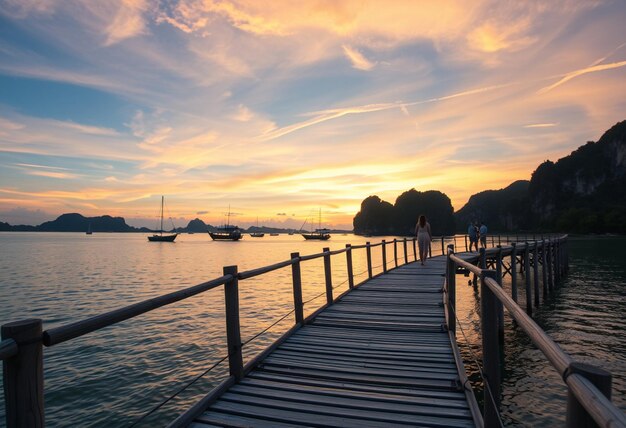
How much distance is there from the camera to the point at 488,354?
3420 millimetres

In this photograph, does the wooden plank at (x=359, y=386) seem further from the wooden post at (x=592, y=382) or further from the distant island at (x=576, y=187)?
the distant island at (x=576, y=187)

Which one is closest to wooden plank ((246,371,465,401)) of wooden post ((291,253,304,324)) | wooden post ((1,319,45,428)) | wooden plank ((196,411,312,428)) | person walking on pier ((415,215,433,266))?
wooden plank ((196,411,312,428))

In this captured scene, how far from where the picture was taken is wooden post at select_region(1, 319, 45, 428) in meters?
2.14

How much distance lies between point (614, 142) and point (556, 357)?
606 ft

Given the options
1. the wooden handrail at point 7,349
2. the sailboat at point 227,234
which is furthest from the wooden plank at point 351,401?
the sailboat at point 227,234

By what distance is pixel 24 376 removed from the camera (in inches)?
86.1

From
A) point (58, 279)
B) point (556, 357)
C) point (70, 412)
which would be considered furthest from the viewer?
point (58, 279)

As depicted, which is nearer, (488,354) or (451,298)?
(488,354)

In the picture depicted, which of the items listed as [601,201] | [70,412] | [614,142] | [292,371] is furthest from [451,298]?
[614,142]

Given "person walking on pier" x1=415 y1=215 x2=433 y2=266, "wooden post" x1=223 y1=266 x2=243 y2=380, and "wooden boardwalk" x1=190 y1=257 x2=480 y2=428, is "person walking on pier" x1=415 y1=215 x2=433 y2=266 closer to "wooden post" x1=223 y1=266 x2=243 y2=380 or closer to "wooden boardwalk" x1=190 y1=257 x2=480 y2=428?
"wooden boardwalk" x1=190 y1=257 x2=480 y2=428

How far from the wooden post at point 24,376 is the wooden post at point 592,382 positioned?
2.63 meters

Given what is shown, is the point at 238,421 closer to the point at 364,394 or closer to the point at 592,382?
the point at 364,394

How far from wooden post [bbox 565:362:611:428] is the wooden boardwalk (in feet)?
7.99

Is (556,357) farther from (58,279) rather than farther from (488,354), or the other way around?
(58,279)
